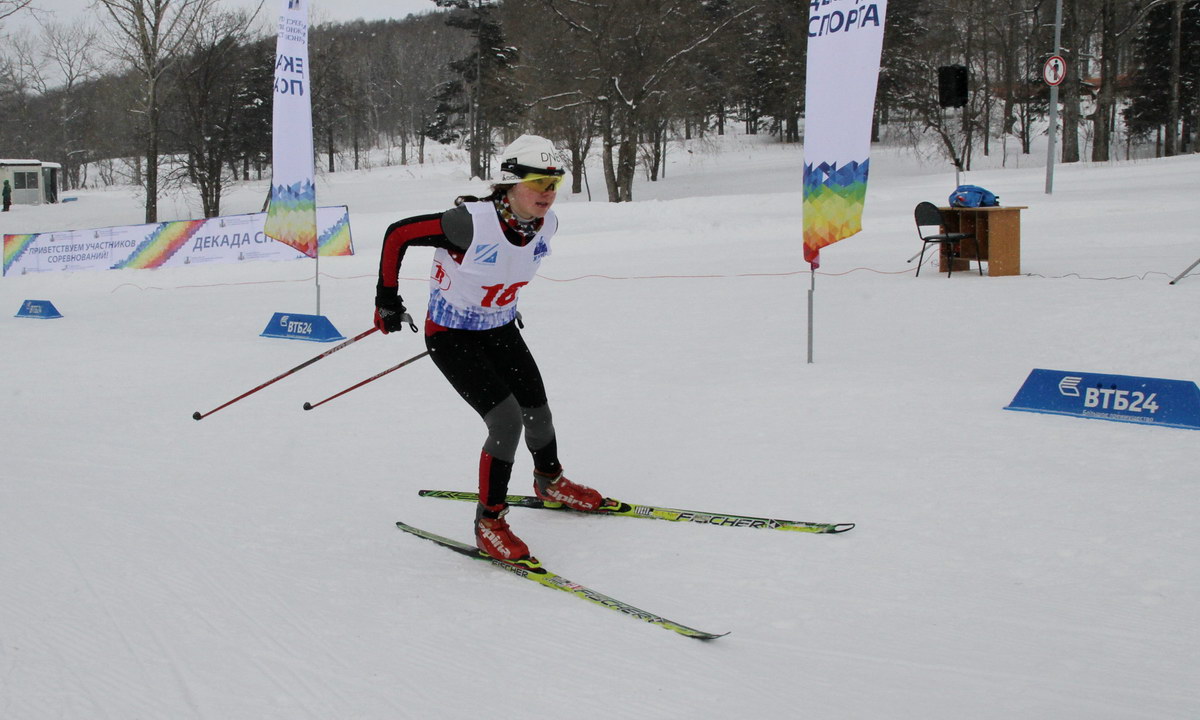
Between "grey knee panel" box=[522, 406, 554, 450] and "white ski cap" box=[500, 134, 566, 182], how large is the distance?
1023 millimetres

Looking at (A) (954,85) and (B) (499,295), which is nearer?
(B) (499,295)

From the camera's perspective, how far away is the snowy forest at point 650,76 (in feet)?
90.8

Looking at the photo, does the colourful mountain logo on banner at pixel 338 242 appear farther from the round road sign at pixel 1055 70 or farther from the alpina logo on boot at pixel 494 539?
the alpina logo on boot at pixel 494 539

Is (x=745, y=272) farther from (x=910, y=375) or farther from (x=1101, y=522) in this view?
(x=1101, y=522)

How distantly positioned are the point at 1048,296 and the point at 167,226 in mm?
14458

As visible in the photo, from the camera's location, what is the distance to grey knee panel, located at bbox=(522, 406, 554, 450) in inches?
160

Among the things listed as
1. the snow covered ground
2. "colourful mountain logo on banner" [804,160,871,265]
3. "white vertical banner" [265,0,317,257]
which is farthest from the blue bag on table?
"white vertical banner" [265,0,317,257]

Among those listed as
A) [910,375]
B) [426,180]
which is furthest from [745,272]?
[426,180]

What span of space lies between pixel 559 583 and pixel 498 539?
37 cm

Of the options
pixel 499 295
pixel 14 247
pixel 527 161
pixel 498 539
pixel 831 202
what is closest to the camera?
pixel 527 161

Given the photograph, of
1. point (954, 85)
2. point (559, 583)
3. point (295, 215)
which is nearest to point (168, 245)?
point (295, 215)

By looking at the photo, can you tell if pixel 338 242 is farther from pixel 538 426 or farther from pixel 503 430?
pixel 503 430

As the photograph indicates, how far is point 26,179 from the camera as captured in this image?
40.5 m

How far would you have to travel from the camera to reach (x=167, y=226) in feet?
55.6
